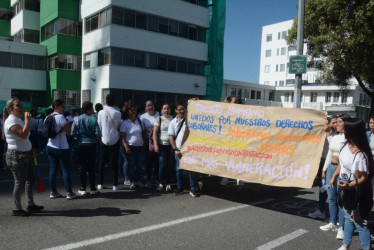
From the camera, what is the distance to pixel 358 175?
12.4ft

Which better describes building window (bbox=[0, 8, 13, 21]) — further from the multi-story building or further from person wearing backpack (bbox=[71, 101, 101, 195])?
person wearing backpack (bbox=[71, 101, 101, 195])

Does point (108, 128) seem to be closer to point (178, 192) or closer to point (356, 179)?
point (178, 192)

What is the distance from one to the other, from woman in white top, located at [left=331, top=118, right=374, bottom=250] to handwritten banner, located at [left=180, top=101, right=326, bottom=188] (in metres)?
1.16

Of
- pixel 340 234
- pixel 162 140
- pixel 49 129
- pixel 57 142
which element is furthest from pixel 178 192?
pixel 340 234

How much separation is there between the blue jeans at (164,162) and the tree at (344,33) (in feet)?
46.1

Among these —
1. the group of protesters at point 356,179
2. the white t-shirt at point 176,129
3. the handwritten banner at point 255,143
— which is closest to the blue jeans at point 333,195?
the handwritten banner at point 255,143

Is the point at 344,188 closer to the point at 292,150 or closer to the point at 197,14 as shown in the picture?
the point at 292,150

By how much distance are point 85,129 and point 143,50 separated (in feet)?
63.1

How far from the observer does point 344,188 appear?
151 inches

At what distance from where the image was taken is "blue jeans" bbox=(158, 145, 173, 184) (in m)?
6.92

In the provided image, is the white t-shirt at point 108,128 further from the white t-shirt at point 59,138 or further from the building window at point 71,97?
the building window at point 71,97

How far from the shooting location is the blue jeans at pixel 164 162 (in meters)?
6.92

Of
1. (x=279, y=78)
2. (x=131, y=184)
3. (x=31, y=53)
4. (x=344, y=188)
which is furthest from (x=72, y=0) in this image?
(x=279, y=78)

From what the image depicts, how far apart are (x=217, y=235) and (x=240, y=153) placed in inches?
69.0
